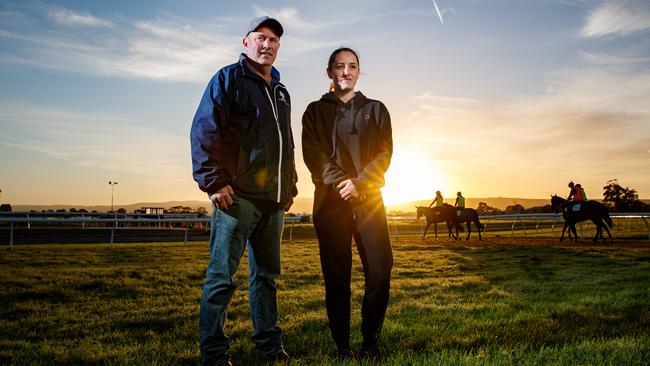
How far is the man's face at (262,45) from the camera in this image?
3.31 m

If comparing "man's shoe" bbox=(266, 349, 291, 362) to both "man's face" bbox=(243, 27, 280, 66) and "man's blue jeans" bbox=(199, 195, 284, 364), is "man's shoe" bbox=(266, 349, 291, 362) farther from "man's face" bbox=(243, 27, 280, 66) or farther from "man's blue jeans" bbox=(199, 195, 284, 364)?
"man's face" bbox=(243, 27, 280, 66)

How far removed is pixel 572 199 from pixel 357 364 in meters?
19.5

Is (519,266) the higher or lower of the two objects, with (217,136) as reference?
lower

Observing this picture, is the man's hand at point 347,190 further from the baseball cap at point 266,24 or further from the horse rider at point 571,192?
the horse rider at point 571,192

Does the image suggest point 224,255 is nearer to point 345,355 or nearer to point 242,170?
point 242,170

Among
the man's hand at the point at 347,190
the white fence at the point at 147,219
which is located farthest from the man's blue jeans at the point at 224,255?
the white fence at the point at 147,219

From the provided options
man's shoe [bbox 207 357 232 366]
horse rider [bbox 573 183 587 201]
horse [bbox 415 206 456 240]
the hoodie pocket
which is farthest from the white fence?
the hoodie pocket

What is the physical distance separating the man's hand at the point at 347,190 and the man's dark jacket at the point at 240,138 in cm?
43

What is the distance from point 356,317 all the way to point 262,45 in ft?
9.69

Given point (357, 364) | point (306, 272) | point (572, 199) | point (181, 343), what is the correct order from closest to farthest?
1. point (357, 364)
2. point (181, 343)
3. point (306, 272)
4. point (572, 199)

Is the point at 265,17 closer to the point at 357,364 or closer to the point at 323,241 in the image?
the point at 323,241

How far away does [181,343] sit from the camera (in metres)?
3.99

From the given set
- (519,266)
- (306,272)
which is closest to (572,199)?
(519,266)

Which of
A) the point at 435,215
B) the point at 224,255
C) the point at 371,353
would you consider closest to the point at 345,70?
the point at 224,255
